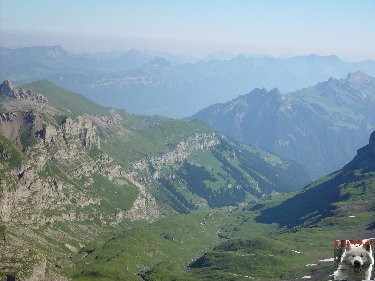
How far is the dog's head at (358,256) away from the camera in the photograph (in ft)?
96.5

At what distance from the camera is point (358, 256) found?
29781mm

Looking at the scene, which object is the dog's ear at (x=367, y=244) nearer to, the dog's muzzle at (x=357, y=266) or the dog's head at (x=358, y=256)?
the dog's head at (x=358, y=256)

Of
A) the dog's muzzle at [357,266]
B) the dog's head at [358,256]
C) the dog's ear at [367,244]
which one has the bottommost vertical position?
the dog's muzzle at [357,266]

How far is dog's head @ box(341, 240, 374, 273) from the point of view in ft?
96.5

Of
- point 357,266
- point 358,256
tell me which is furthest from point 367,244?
point 357,266

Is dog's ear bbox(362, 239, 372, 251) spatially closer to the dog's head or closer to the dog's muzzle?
the dog's head

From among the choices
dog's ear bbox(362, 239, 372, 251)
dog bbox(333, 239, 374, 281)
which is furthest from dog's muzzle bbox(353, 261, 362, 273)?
dog's ear bbox(362, 239, 372, 251)

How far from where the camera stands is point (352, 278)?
Answer: 96.6 ft

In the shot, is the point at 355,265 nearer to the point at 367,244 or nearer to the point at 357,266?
the point at 357,266

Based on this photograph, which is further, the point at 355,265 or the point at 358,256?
the point at 358,256

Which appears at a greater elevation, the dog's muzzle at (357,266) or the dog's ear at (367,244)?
the dog's ear at (367,244)

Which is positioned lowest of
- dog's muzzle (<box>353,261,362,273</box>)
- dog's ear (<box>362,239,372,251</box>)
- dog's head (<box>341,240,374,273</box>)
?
dog's muzzle (<box>353,261,362,273</box>)

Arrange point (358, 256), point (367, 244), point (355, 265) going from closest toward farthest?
point (355, 265) < point (358, 256) < point (367, 244)

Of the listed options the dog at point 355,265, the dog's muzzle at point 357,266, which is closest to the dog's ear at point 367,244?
the dog at point 355,265
